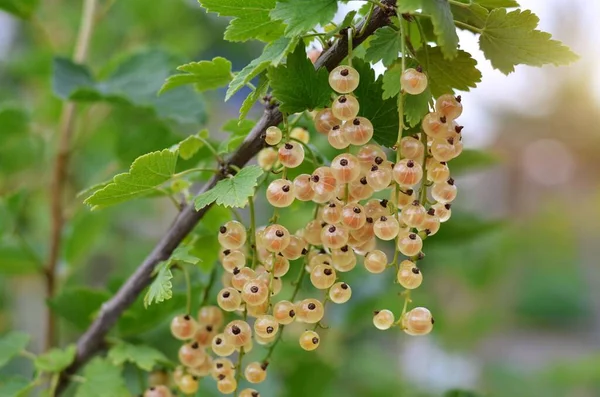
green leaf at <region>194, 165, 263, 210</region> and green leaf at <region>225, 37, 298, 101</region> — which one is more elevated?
green leaf at <region>225, 37, 298, 101</region>

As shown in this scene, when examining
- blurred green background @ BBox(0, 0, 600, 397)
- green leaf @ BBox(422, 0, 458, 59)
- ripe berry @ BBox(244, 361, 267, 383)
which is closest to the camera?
green leaf @ BBox(422, 0, 458, 59)

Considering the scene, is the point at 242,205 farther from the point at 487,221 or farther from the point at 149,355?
the point at 487,221

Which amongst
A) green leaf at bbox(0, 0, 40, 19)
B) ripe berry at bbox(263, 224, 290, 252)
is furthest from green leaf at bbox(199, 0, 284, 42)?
green leaf at bbox(0, 0, 40, 19)

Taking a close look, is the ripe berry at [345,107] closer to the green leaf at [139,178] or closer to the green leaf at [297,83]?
the green leaf at [297,83]

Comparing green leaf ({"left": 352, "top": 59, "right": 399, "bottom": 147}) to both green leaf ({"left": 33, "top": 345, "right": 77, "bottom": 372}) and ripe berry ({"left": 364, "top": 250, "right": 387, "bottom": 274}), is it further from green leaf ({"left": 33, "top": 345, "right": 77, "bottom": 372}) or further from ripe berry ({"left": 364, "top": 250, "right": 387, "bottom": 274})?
green leaf ({"left": 33, "top": 345, "right": 77, "bottom": 372})

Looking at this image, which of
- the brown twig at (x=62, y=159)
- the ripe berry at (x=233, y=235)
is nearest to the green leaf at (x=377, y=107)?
the ripe berry at (x=233, y=235)

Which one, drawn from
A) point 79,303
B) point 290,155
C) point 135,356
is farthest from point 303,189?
point 79,303
